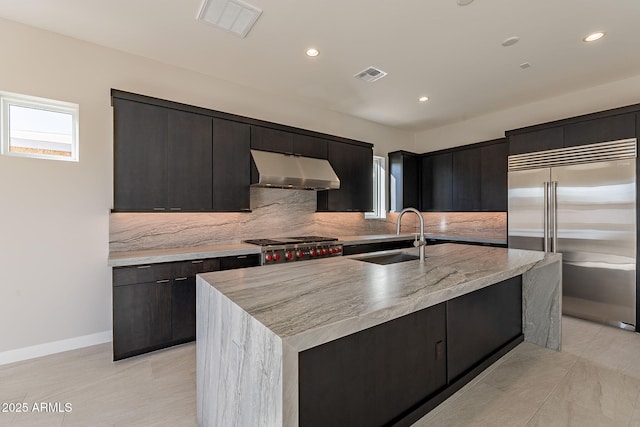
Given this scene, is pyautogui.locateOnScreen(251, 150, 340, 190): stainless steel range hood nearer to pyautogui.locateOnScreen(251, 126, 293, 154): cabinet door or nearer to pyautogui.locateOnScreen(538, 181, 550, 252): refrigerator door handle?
pyautogui.locateOnScreen(251, 126, 293, 154): cabinet door

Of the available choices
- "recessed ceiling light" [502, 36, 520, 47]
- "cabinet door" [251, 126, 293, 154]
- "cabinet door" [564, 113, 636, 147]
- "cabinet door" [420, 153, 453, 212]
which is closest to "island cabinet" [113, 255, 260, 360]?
"cabinet door" [251, 126, 293, 154]

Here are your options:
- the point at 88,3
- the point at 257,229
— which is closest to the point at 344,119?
the point at 257,229

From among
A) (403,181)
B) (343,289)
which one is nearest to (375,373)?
Result: (343,289)

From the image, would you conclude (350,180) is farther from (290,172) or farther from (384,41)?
(384,41)

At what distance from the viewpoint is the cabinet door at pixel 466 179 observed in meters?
4.84

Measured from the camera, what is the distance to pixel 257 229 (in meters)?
4.05

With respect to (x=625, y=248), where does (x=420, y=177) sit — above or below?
above

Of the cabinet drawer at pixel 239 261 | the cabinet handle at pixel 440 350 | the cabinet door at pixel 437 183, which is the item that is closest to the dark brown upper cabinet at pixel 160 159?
the cabinet drawer at pixel 239 261

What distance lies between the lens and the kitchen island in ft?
3.34

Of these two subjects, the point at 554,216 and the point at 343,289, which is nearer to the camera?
the point at 343,289

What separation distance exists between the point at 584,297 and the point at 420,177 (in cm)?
307

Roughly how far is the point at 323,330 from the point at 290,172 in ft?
9.58

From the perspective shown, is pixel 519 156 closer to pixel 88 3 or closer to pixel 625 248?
pixel 625 248

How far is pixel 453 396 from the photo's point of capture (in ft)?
6.70
